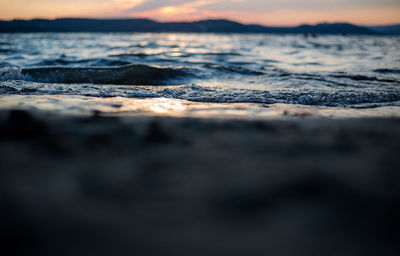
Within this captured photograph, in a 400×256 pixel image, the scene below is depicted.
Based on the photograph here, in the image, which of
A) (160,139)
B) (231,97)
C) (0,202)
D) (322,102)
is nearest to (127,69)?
(231,97)

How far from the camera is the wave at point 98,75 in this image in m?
5.05

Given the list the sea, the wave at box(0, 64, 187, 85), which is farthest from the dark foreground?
the wave at box(0, 64, 187, 85)

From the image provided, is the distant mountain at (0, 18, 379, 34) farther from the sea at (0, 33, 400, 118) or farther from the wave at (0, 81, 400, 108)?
the wave at (0, 81, 400, 108)

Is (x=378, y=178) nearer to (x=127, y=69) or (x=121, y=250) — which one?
(x=121, y=250)

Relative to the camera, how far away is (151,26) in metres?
122

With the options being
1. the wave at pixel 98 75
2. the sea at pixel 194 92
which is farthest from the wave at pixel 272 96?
the wave at pixel 98 75

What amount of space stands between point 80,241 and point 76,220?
94 millimetres

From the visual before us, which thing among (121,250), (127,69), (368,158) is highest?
(127,69)

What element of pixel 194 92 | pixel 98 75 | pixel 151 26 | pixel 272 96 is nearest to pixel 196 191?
pixel 272 96

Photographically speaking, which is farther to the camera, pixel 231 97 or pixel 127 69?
pixel 127 69

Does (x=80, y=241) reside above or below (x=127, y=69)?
below

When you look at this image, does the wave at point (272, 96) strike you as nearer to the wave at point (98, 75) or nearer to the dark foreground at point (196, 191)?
the wave at point (98, 75)

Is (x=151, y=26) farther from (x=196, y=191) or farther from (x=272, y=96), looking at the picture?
(x=196, y=191)

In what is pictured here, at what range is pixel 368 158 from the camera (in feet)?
3.77
